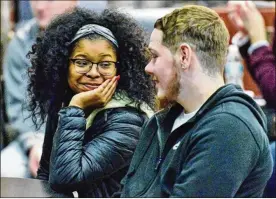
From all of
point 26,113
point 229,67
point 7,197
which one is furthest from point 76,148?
point 229,67

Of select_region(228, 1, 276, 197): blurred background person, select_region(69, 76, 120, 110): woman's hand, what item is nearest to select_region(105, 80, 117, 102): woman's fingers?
select_region(69, 76, 120, 110): woman's hand

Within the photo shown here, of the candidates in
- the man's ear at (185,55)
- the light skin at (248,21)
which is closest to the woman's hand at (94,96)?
the man's ear at (185,55)

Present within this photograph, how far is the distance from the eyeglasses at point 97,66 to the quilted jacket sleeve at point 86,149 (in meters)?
0.10

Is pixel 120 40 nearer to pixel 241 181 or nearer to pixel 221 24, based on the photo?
pixel 221 24

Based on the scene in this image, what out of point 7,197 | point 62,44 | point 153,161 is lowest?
point 7,197

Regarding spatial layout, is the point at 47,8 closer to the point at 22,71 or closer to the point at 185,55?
the point at 22,71

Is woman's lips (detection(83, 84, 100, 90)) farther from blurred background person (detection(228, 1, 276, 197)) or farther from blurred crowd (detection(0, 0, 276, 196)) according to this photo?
blurred background person (detection(228, 1, 276, 197))

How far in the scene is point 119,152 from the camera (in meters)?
2.17

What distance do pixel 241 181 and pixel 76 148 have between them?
449mm

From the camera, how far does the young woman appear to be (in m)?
2.12

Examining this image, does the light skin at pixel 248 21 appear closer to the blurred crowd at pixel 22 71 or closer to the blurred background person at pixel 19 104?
the blurred crowd at pixel 22 71

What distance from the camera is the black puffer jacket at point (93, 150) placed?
2107mm

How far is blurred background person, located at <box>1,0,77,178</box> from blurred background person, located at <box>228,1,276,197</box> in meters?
0.61

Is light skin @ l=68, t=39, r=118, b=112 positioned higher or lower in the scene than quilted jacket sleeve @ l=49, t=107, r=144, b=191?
higher
